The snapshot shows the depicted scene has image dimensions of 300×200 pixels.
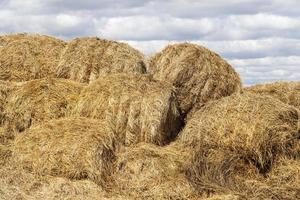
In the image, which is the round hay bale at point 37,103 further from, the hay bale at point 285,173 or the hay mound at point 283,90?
the hay mound at point 283,90

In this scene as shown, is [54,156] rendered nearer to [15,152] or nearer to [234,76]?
[15,152]

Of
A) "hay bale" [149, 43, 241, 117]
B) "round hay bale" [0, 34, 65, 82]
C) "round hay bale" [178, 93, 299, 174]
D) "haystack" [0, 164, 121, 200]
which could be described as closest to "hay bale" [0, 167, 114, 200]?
"haystack" [0, 164, 121, 200]

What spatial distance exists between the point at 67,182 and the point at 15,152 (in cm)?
162

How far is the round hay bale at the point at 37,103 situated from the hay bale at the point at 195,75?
227 centimetres

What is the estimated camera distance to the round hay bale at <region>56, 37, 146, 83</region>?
13.4 metres

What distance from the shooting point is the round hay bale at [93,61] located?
526 inches

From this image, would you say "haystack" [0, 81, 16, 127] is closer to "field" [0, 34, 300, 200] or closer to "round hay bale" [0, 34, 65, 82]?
"field" [0, 34, 300, 200]

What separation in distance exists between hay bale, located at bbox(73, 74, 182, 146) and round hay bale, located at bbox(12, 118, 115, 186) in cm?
45

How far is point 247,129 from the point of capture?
10.2 metres

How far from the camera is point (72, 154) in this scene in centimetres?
987

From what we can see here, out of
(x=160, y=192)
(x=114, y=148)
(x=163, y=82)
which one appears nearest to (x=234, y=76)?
(x=163, y=82)

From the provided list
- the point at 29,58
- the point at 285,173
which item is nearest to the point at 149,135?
the point at 285,173

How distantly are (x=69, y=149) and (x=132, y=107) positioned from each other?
69.4 inches

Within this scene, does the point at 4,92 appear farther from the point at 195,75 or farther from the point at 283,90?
the point at 283,90
